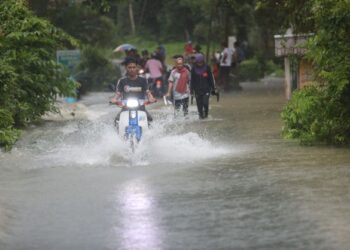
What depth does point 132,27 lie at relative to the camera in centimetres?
6788

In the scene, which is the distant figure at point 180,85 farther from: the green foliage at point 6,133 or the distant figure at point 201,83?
the green foliage at point 6,133

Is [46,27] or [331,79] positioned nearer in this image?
[331,79]

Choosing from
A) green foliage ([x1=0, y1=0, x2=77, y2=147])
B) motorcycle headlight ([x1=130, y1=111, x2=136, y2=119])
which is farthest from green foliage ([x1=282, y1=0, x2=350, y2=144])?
green foliage ([x1=0, y1=0, x2=77, y2=147])

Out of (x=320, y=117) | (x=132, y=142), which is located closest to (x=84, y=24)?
(x=320, y=117)

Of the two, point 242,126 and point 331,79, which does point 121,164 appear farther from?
point 242,126

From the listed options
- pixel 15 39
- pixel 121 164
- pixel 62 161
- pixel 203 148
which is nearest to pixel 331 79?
pixel 203 148

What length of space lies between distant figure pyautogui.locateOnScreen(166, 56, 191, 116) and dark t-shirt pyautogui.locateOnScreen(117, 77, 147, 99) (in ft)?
20.2

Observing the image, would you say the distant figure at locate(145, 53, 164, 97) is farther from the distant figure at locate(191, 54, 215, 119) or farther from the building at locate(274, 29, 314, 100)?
the distant figure at locate(191, 54, 215, 119)

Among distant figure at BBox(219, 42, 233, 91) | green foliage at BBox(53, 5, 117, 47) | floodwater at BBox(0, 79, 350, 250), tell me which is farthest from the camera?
green foliage at BBox(53, 5, 117, 47)

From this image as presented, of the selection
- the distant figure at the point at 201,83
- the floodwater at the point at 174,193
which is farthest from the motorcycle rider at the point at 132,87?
the distant figure at the point at 201,83

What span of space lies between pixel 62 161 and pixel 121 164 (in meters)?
1.09

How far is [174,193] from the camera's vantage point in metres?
10.3

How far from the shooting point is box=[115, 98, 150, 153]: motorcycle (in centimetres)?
1341

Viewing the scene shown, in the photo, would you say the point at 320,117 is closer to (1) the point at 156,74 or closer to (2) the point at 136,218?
(2) the point at 136,218
